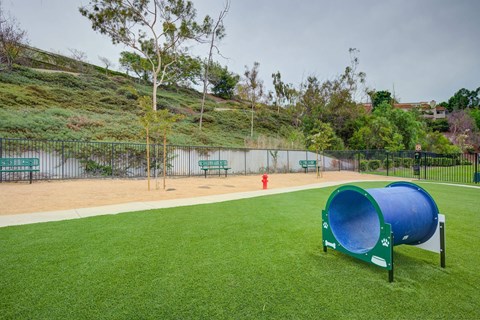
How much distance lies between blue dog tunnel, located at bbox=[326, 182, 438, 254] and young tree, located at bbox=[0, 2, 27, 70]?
40091mm

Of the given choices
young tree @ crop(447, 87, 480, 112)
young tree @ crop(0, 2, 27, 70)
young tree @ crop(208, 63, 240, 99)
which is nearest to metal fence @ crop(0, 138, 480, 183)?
young tree @ crop(0, 2, 27, 70)

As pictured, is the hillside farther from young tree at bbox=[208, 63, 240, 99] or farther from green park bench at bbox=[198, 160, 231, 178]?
young tree at bbox=[208, 63, 240, 99]

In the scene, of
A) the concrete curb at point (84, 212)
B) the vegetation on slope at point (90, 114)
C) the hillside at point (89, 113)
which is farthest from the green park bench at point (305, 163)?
the concrete curb at point (84, 212)

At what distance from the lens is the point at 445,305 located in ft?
8.08

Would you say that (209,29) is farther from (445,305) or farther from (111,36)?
(445,305)

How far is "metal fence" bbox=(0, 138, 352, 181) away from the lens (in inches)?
569

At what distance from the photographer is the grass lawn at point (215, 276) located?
2355mm

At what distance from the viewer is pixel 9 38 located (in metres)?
31.2

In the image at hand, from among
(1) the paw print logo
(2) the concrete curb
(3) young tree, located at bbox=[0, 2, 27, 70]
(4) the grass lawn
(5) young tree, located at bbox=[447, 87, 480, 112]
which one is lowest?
(4) the grass lawn

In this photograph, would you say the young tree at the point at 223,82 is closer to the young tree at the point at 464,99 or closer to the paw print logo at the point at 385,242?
the paw print logo at the point at 385,242

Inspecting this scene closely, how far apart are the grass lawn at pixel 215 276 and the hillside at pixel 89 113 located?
818 cm

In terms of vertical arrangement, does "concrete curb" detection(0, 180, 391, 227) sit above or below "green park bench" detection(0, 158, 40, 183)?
below

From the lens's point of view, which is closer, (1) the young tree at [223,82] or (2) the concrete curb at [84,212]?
(2) the concrete curb at [84,212]

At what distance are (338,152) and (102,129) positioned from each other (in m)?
20.9
